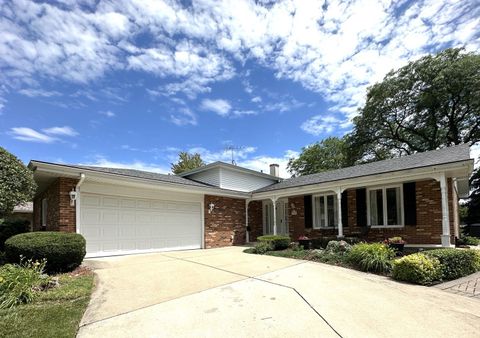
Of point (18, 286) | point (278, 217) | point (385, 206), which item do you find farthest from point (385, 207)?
point (18, 286)

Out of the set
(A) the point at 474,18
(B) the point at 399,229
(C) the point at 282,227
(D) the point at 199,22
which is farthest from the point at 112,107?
(A) the point at 474,18

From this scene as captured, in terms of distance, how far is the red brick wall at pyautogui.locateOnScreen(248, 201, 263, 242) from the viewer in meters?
16.9

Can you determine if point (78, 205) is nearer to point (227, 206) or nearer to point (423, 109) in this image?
point (227, 206)

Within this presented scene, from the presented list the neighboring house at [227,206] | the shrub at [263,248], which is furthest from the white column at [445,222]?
the shrub at [263,248]

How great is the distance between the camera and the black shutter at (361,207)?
41.4 feet

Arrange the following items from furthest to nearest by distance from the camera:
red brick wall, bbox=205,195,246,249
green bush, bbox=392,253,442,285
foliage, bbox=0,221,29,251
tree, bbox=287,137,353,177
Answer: tree, bbox=287,137,353,177 → red brick wall, bbox=205,195,246,249 → foliage, bbox=0,221,29,251 → green bush, bbox=392,253,442,285

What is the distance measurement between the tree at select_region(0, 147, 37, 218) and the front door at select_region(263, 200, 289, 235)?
12.0 m

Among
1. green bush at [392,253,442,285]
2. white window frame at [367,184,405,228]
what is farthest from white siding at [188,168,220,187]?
green bush at [392,253,442,285]

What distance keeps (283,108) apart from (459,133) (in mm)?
17241

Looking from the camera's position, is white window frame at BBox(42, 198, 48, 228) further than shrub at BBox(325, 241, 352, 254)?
Yes

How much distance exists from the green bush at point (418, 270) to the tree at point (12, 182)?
9966 mm

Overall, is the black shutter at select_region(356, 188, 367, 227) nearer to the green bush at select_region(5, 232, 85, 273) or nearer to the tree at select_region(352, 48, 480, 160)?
the green bush at select_region(5, 232, 85, 273)

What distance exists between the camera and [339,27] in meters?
9.96

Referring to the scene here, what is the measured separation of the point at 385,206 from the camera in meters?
12.2
